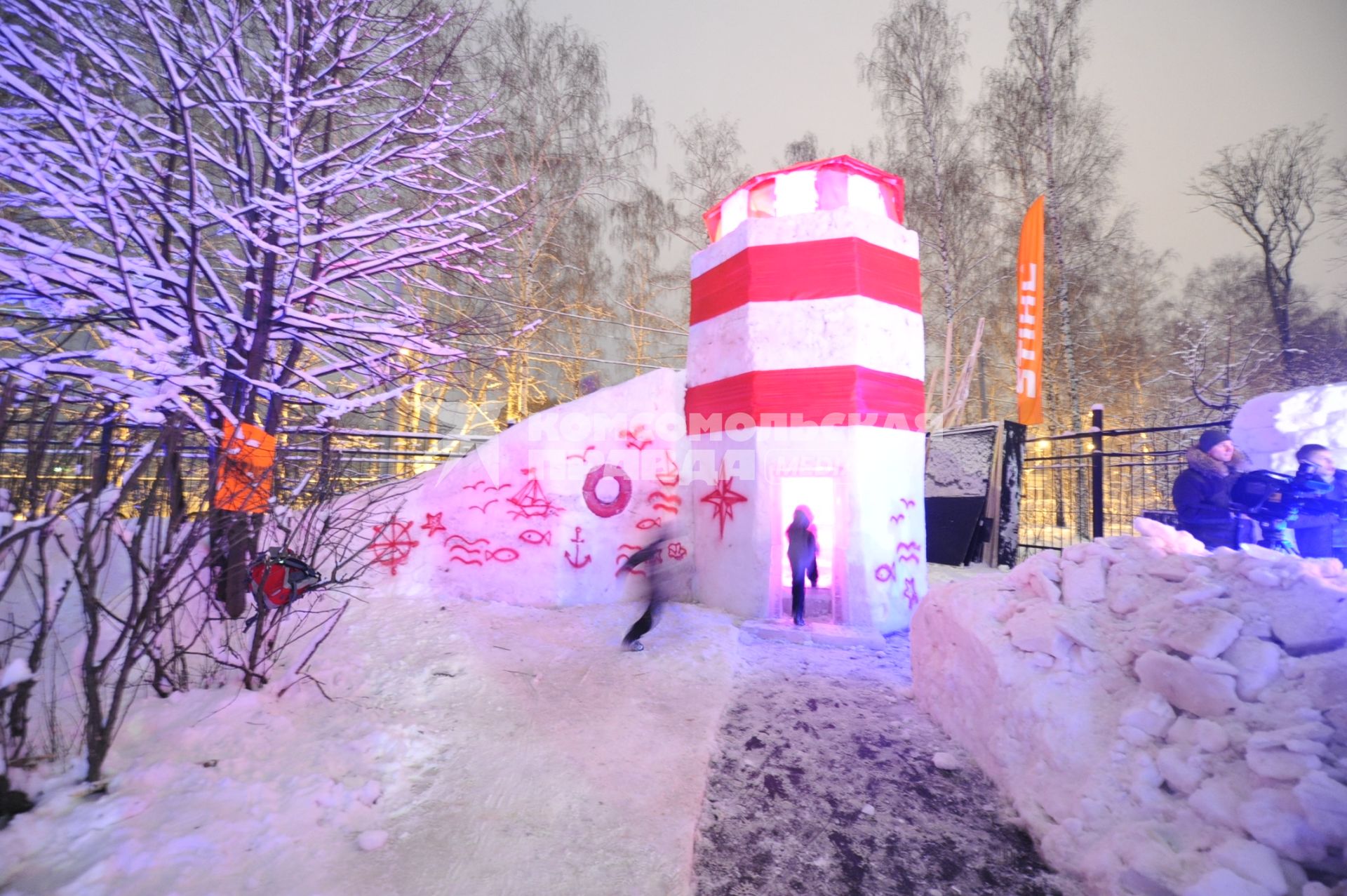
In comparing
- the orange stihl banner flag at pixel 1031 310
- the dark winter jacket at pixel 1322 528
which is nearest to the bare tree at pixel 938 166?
the orange stihl banner flag at pixel 1031 310

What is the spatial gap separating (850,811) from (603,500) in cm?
509

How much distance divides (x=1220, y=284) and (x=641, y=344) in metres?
22.6

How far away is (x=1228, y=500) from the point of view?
499 centimetres

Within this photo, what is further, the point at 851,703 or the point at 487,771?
the point at 851,703

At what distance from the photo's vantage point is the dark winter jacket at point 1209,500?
16.5 feet

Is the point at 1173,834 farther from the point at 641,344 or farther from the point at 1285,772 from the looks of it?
the point at 641,344

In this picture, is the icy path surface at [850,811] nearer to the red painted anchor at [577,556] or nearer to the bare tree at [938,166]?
the red painted anchor at [577,556]

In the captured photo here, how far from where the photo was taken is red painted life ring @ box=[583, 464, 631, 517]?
7.44 meters

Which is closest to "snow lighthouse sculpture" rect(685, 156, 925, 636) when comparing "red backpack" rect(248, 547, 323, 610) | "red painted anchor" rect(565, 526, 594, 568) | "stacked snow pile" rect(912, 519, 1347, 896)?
"red painted anchor" rect(565, 526, 594, 568)

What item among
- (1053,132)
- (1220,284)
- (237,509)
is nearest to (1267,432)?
(237,509)

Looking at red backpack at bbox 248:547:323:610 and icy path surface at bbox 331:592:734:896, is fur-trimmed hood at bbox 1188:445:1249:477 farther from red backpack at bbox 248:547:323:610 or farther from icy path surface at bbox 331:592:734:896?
red backpack at bbox 248:547:323:610

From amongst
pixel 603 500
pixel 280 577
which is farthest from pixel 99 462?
pixel 603 500

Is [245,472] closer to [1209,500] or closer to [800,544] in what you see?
[800,544]

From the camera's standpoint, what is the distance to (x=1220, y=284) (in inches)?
795
